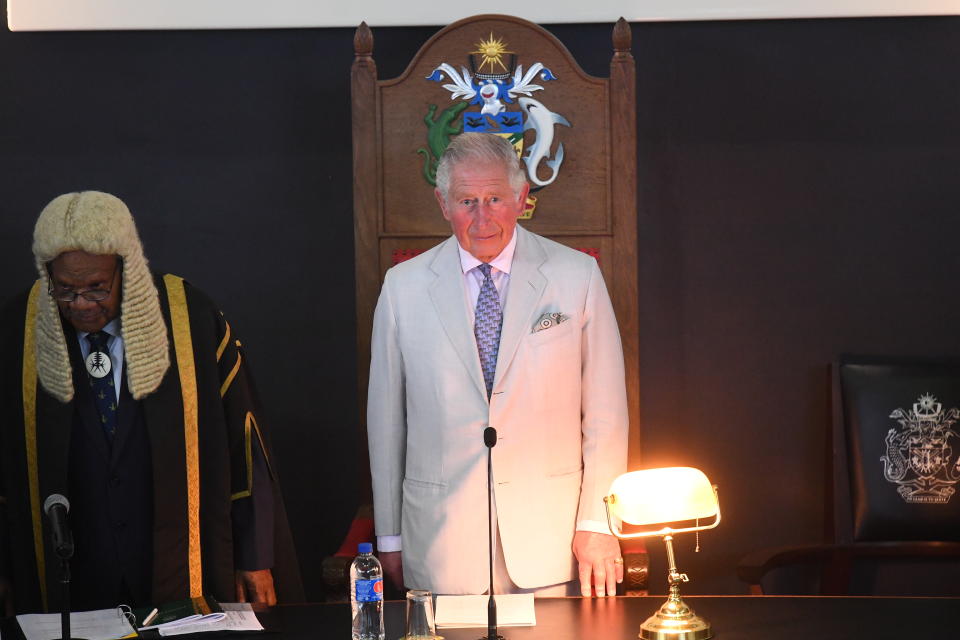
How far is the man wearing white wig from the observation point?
9.14 feet

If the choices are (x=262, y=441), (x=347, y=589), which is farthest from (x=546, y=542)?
(x=262, y=441)

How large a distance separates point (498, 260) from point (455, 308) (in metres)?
0.17

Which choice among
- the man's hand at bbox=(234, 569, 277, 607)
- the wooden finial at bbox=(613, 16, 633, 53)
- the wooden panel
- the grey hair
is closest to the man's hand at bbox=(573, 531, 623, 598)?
the man's hand at bbox=(234, 569, 277, 607)

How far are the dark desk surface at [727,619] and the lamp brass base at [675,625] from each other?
0.04 metres

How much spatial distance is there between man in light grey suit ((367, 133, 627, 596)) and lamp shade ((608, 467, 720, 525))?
55cm

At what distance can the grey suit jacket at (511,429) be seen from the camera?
9.68ft

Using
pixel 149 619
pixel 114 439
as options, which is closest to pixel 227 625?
pixel 149 619

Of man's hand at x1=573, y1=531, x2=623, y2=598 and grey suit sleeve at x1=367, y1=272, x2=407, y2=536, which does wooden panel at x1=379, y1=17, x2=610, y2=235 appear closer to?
grey suit sleeve at x1=367, y1=272, x2=407, y2=536

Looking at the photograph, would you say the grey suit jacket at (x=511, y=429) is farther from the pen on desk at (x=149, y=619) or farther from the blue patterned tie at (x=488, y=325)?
the pen on desk at (x=149, y=619)

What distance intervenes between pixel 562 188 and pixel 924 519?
1.49m

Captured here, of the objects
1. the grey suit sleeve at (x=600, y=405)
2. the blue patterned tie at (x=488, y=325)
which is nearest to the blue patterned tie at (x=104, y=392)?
the blue patterned tie at (x=488, y=325)

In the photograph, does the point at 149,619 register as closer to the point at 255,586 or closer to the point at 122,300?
the point at 255,586

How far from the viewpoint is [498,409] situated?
9.65 ft

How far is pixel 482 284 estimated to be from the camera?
3043 mm
